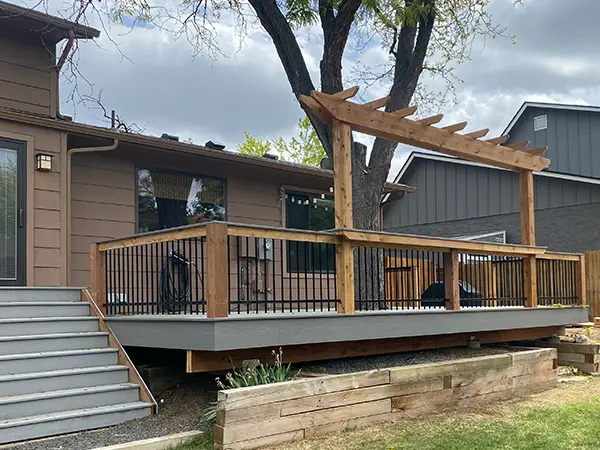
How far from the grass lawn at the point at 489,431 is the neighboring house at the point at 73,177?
3.59 meters

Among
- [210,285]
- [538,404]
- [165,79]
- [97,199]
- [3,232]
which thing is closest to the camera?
[210,285]

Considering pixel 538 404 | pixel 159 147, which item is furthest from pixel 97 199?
pixel 538 404

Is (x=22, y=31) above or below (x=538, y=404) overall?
above

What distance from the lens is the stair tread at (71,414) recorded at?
4617 millimetres

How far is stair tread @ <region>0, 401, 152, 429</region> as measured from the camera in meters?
4.62

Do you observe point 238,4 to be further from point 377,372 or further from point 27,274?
point 377,372

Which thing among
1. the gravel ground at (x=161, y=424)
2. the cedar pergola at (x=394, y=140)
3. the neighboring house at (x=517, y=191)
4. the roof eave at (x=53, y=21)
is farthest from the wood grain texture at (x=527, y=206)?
the neighboring house at (x=517, y=191)

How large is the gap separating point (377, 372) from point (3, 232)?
4296 mm

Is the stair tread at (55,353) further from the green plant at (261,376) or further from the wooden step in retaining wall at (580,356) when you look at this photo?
the wooden step in retaining wall at (580,356)

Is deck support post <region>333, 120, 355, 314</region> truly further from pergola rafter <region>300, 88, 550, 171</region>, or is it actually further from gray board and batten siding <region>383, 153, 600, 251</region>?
gray board and batten siding <region>383, 153, 600, 251</region>

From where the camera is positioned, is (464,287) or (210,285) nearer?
(210,285)

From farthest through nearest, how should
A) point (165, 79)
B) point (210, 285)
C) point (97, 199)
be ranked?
point (165, 79), point (97, 199), point (210, 285)

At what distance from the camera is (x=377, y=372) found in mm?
5375

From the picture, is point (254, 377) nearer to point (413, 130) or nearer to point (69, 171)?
point (413, 130)
